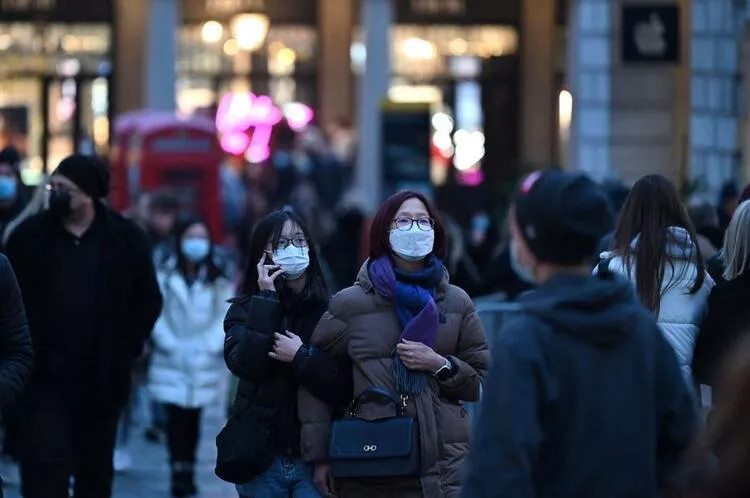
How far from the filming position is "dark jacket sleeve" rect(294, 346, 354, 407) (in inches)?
264

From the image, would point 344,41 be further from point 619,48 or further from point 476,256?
point 476,256

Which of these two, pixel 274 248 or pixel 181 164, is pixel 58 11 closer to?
pixel 181 164

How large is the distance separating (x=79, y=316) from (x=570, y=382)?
468cm

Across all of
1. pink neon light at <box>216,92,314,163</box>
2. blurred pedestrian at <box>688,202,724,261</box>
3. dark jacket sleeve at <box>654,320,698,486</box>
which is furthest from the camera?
pink neon light at <box>216,92,314,163</box>

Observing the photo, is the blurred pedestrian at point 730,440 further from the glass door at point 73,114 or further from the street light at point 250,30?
the street light at point 250,30

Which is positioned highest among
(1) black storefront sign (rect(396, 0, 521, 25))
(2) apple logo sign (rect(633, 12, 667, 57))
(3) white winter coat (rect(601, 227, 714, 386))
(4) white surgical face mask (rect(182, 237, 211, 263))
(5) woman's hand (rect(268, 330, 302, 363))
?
(1) black storefront sign (rect(396, 0, 521, 25))

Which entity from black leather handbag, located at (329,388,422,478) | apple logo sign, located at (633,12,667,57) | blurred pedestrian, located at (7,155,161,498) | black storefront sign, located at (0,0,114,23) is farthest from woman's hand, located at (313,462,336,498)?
black storefront sign, located at (0,0,114,23)

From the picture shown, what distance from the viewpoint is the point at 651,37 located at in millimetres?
20422

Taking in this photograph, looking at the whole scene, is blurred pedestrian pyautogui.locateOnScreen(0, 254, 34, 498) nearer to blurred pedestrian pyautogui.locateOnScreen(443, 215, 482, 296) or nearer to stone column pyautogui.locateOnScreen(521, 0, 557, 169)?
blurred pedestrian pyautogui.locateOnScreen(443, 215, 482, 296)

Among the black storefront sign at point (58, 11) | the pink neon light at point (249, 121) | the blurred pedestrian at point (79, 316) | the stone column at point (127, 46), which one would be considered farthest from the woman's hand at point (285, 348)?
the black storefront sign at point (58, 11)

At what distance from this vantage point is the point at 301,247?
7.18m

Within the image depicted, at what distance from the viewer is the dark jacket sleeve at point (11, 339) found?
6.50 meters

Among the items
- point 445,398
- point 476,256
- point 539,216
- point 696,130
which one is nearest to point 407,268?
point 445,398

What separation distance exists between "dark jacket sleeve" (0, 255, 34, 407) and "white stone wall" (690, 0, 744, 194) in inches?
566
